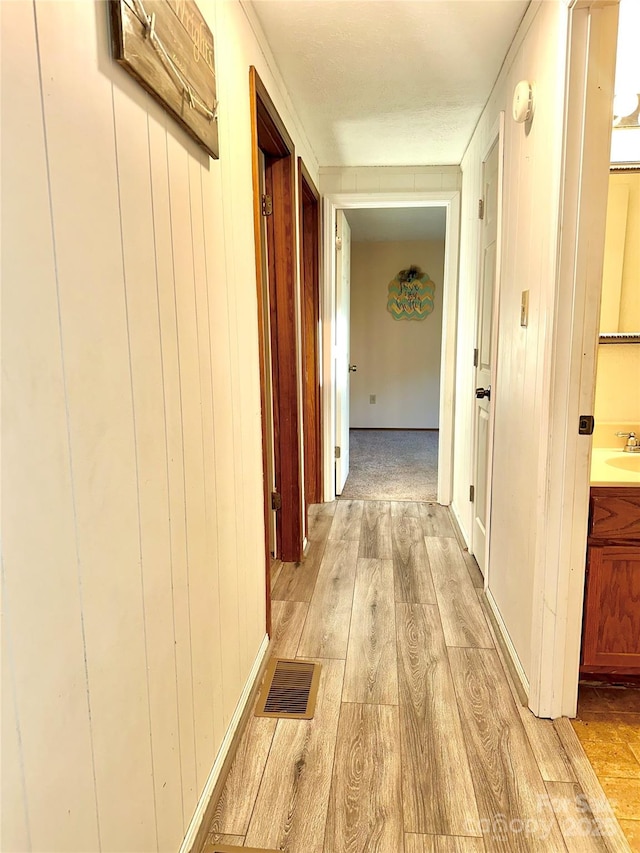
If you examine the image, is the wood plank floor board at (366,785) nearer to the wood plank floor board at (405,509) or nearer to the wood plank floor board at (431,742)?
the wood plank floor board at (431,742)

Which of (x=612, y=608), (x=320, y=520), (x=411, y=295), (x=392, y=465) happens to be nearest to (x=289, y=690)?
(x=612, y=608)

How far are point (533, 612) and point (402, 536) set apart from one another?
1517 mm

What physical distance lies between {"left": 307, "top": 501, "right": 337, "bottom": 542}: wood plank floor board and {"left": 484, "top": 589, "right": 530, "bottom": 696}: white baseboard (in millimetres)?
1107

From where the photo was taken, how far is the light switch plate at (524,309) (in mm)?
1865

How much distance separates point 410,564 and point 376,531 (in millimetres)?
498

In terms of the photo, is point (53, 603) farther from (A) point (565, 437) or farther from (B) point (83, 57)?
(A) point (565, 437)

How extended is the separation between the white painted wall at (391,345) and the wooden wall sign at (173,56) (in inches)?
212

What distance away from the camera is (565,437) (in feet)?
5.22

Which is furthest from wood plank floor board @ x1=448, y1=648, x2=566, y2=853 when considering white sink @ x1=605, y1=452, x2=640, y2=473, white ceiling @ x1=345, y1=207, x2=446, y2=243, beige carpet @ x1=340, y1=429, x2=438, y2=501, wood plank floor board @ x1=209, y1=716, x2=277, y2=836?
white ceiling @ x1=345, y1=207, x2=446, y2=243

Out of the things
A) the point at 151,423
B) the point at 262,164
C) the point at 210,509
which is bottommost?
the point at 210,509

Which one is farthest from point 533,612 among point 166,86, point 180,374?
point 166,86

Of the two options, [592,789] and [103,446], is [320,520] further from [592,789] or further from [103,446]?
[103,446]

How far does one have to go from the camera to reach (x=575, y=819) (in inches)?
53.2

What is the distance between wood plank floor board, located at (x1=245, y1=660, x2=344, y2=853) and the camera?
1315mm
